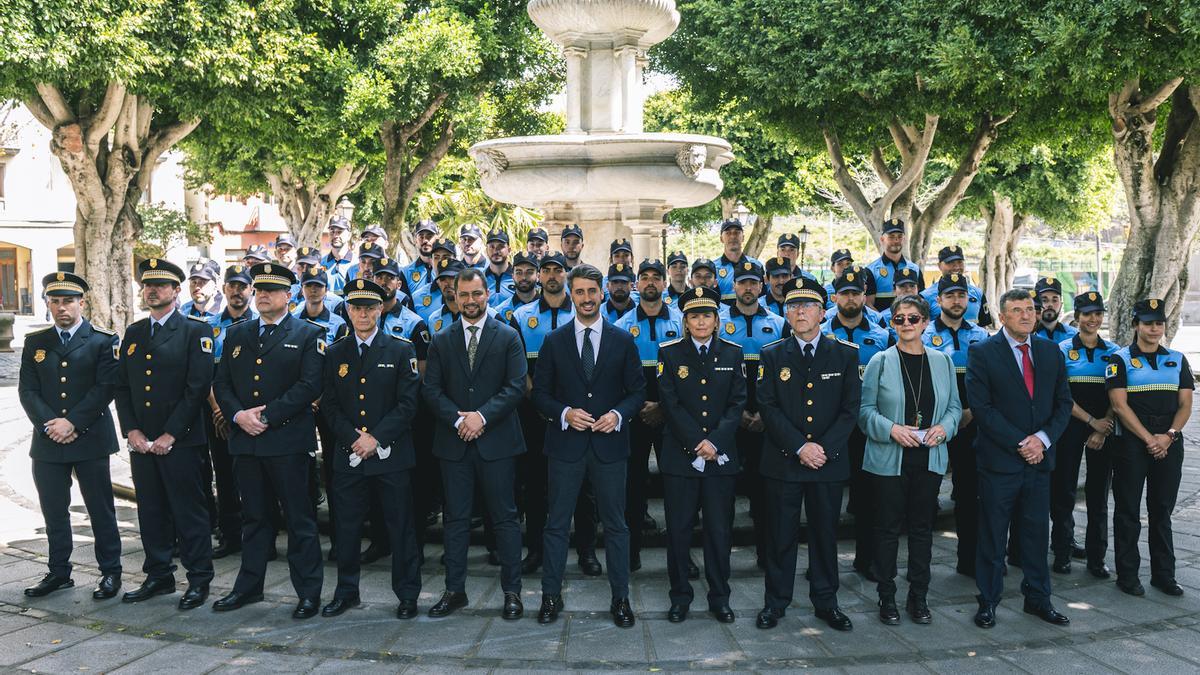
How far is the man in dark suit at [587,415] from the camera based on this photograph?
591 centimetres

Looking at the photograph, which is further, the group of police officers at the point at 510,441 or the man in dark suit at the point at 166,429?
the man in dark suit at the point at 166,429

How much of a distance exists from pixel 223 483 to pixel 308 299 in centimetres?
156

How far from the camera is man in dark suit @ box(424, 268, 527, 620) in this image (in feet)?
19.6

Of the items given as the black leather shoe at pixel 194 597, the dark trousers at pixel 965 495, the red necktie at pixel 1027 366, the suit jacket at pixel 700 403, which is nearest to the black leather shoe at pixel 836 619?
the suit jacket at pixel 700 403

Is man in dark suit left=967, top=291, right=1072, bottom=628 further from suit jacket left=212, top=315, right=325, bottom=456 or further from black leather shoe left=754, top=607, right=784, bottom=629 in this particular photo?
suit jacket left=212, top=315, right=325, bottom=456

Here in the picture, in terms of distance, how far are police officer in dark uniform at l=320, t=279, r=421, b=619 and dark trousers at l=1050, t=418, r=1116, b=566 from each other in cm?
449

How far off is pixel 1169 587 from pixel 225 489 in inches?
265

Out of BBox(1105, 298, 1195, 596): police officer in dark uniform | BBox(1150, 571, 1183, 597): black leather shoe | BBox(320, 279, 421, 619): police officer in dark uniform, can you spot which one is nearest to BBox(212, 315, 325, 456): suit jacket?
BBox(320, 279, 421, 619): police officer in dark uniform

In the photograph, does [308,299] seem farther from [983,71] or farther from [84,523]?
[983,71]

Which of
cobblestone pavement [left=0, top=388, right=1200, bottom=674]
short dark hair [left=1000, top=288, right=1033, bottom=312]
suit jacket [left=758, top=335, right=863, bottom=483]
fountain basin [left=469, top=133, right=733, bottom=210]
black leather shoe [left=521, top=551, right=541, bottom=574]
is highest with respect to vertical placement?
fountain basin [left=469, top=133, right=733, bottom=210]

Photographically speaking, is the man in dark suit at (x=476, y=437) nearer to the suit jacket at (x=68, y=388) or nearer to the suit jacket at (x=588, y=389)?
the suit jacket at (x=588, y=389)

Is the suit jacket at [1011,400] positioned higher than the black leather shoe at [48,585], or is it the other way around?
the suit jacket at [1011,400]

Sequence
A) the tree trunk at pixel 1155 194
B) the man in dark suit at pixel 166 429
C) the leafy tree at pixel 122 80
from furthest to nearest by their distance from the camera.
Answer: the tree trunk at pixel 1155 194
the leafy tree at pixel 122 80
the man in dark suit at pixel 166 429

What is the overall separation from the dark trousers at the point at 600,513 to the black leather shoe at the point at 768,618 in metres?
0.81
